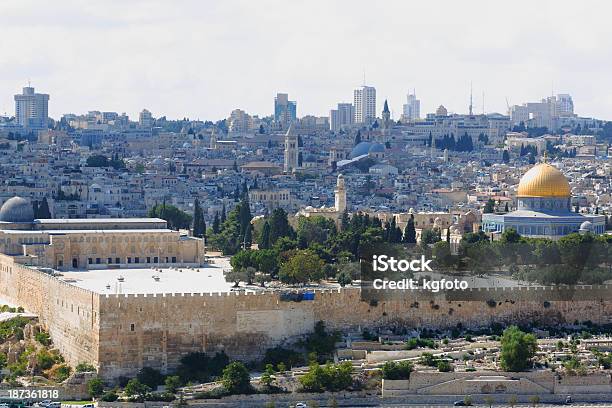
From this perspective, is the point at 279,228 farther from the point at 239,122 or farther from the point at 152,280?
the point at 239,122

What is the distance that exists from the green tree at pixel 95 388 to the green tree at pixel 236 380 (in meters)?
2.66

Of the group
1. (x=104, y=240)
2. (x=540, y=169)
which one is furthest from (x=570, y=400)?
(x=540, y=169)

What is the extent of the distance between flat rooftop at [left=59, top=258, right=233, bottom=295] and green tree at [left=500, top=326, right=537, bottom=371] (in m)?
7.35

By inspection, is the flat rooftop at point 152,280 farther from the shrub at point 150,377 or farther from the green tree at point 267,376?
the green tree at point 267,376

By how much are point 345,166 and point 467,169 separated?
26.5 feet

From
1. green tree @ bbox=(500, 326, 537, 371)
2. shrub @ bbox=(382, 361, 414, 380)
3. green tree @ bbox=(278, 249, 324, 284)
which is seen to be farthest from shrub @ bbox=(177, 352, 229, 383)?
green tree @ bbox=(278, 249, 324, 284)

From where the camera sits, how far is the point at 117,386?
142ft

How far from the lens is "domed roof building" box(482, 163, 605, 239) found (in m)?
67.9

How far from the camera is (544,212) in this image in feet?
226

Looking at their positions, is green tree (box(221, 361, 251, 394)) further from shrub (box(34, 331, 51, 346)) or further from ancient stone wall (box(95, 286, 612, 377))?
shrub (box(34, 331, 51, 346))

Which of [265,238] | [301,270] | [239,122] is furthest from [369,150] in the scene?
[301,270]

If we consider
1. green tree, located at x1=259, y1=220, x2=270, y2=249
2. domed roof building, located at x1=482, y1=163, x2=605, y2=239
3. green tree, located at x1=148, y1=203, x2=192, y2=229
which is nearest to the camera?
green tree, located at x1=259, y1=220, x2=270, y2=249

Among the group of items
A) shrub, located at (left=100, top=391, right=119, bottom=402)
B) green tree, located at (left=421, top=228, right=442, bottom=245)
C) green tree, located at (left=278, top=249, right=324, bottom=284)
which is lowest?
shrub, located at (left=100, top=391, right=119, bottom=402)

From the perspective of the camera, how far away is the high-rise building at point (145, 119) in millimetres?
191613
